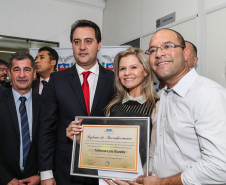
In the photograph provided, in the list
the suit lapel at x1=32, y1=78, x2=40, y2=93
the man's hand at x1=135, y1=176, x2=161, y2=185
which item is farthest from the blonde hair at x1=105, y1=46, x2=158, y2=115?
the suit lapel at x1=32, y1=78, x2=40, y2=93

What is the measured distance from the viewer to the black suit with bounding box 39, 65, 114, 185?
6.47 feet

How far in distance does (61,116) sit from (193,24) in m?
2.99

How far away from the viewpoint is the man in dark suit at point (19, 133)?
84.9 inches

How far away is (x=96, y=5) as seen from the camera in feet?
22.6

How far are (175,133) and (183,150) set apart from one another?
0.12 metres

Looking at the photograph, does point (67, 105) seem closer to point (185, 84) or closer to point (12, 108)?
point (12, 108)

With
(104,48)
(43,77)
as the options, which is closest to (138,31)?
(104,48)

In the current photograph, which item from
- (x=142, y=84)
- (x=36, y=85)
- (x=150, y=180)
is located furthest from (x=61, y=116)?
(x=36, y=85)

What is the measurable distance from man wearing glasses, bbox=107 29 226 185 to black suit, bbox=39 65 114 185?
633 mm

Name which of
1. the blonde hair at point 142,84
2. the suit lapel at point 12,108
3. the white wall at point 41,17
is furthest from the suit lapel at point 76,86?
the white wall at point 41,17

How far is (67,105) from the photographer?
199cm

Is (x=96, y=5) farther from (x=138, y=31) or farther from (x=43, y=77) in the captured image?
(x=43, y=77)

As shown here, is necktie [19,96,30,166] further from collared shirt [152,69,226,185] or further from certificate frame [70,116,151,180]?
collared shirt [152,69,226,185]

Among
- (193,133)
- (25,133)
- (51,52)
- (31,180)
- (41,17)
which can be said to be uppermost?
(41,17)
